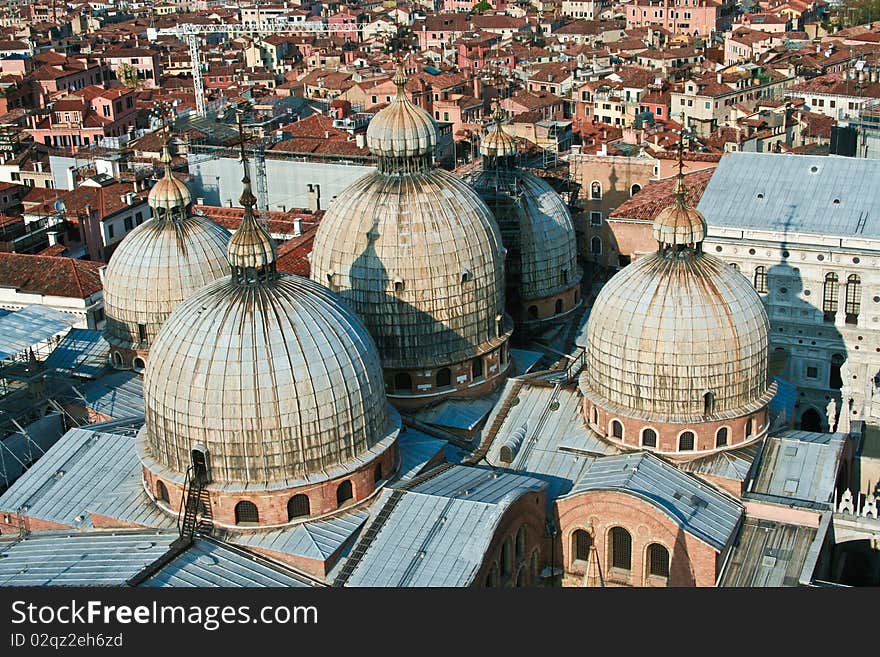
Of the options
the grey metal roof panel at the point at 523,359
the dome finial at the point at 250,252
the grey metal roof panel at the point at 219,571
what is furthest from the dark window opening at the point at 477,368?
the grey metal roof panel at the point at 219,571

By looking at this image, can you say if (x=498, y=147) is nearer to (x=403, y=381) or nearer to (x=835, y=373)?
(x=403, y=381)

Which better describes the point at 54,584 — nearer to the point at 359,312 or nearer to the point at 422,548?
the point at 422,548

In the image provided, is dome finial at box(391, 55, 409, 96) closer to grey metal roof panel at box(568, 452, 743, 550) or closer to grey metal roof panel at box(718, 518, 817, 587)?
grey metal roof panel at box(568, 452, 743, 550)

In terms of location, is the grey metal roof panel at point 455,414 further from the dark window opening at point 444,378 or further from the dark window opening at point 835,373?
the dark window opening at point 835,373

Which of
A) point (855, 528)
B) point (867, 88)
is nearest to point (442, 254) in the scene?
point (855, 528)

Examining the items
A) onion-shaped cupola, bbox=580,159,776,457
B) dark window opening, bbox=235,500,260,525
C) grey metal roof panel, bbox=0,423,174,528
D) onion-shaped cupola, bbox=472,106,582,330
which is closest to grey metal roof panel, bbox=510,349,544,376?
onion-shaped cupola, bbox=472,106,582,330

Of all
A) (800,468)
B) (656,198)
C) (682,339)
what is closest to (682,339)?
(682,339)
